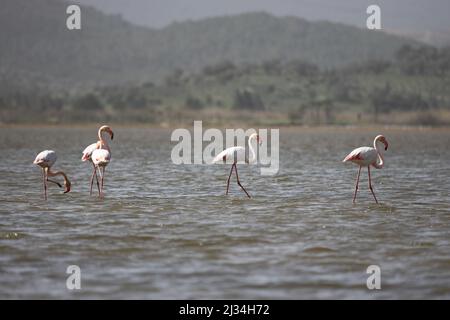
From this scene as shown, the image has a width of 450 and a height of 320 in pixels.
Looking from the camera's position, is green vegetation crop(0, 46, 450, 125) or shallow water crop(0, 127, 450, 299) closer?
shallow water crop(0, 127, 450, 299)

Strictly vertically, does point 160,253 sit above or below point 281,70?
below

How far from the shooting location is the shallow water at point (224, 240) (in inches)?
342

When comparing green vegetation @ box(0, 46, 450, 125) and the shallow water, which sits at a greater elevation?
green vegetation @ box(0, 46, 450, 125)

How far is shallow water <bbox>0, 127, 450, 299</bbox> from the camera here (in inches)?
342

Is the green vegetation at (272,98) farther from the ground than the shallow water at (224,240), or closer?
farther from the ground

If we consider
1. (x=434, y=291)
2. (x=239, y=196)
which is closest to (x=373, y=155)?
(x=239, y=196)

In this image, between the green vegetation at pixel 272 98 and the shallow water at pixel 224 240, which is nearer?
the shallow water at pixel 224 240

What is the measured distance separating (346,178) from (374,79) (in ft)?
485

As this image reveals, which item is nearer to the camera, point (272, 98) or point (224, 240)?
point (224, 240)

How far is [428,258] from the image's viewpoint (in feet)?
33.3

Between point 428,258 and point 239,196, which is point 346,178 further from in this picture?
point 428,258

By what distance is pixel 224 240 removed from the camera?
11.3 m

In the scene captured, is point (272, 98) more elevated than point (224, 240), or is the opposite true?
point (272, 98)
